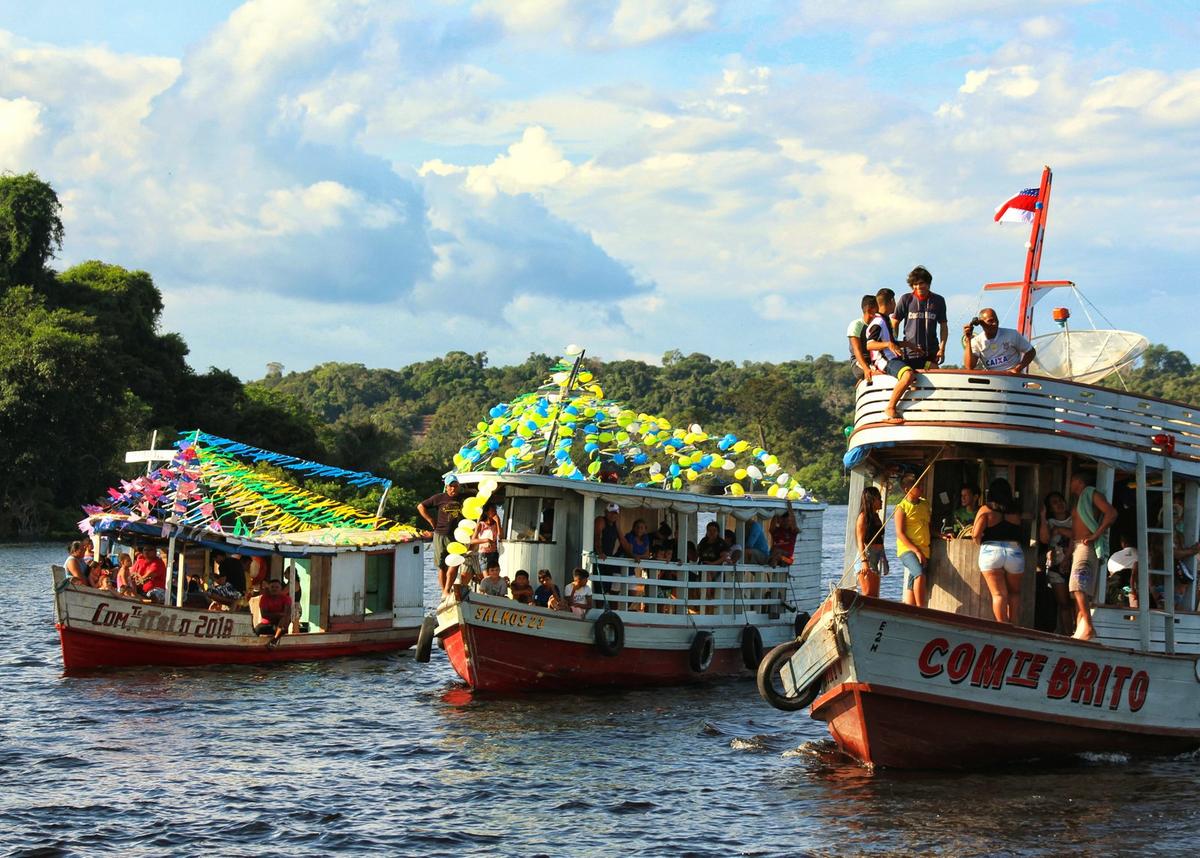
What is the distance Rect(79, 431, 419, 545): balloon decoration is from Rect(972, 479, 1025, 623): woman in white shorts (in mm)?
14733

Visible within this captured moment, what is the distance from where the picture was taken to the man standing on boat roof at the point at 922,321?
18.2 meters

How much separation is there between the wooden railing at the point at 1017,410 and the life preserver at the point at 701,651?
8.86 m

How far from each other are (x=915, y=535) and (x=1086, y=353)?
12.0ft

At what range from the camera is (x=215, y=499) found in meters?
30.2

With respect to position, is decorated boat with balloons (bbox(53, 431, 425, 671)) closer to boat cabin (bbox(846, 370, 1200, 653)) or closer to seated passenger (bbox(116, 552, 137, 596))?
seated passenger (bbox(116, 552, 137, 596))

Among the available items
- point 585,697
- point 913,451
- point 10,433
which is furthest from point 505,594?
point 10,433

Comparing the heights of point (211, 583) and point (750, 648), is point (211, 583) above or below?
above

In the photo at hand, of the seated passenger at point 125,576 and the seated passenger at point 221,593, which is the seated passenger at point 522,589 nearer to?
the seated passenger at point 221,593

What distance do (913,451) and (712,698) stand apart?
8.04 m

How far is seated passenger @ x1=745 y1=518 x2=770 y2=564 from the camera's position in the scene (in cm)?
2873

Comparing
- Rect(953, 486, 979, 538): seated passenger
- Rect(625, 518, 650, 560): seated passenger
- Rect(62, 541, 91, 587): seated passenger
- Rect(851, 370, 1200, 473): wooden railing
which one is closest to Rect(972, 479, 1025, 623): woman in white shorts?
Rect(953, 486, 979, 538): seated passenger

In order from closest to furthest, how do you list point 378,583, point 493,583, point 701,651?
point 493,583 → point 701,651 → point 378,583

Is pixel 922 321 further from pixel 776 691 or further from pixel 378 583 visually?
pixel 378 583

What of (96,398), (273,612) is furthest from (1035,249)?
(96,398)
